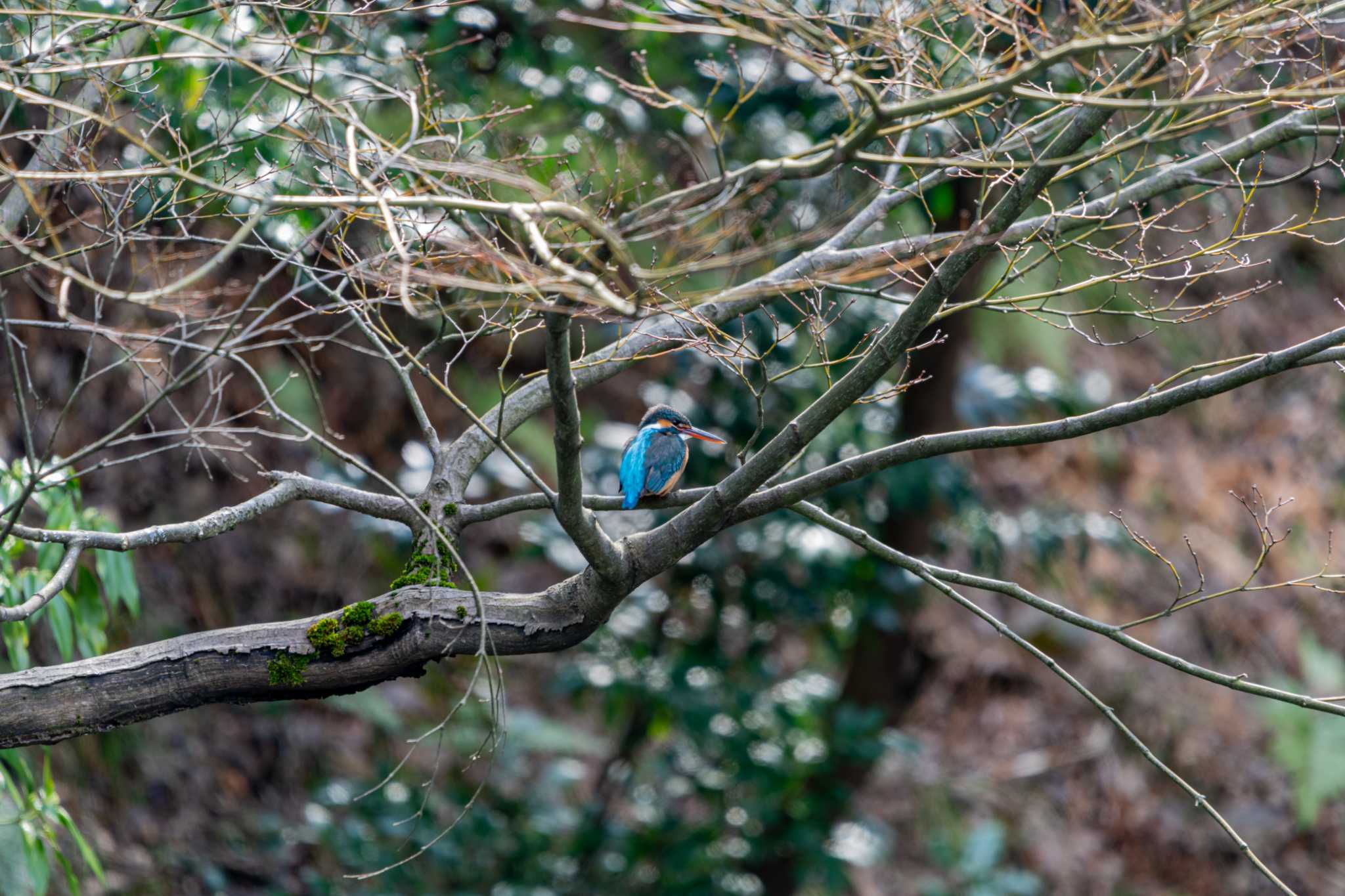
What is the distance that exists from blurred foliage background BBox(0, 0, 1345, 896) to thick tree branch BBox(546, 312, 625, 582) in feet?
4.36

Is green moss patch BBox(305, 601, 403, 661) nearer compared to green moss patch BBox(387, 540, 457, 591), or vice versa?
green moss patch BBox(305, 601, 403, 661)

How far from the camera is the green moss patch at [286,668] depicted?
2.62 metres

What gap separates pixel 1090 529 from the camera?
5879 mm

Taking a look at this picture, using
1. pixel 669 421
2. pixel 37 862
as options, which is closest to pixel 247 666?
pixel 37 862

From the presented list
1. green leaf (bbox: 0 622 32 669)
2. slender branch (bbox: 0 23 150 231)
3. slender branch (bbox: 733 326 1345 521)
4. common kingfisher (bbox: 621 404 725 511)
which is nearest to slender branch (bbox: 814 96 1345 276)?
slender branch (bbox: 733 326 1345 521)

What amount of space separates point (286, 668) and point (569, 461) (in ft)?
2.81

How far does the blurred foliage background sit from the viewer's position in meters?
5.31

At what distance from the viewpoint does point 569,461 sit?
7.69ft

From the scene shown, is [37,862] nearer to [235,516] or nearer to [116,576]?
[116,576]

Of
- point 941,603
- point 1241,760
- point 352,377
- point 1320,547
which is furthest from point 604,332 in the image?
point 1320,547

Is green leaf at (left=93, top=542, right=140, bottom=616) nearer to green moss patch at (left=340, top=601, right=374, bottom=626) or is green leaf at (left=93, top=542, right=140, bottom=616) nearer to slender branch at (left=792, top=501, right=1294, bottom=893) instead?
green moss patch at (left=340, top=601, right=374, bottom=626)

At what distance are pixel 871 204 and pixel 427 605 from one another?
1.83 metres

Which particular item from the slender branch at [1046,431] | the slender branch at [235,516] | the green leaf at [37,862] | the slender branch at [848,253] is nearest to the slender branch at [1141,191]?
the slender branch at [848,253]

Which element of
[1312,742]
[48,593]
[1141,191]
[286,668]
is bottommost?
[1312,742]
